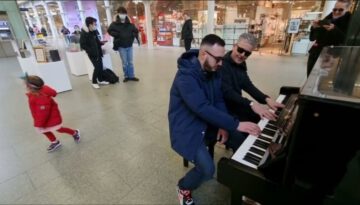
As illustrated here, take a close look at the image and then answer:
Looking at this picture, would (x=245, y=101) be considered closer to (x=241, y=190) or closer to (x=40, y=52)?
(x=241, y=190)

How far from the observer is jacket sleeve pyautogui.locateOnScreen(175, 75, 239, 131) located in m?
1.14

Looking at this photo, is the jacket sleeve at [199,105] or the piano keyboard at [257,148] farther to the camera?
the jacket sleeve at [199,105]

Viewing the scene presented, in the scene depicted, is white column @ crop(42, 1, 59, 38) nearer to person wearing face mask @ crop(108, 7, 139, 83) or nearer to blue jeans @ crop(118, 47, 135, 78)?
person wearing face mask @ crop(108, 7, 139, 83)

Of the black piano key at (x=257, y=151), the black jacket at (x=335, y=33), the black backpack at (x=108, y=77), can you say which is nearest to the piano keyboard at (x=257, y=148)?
the black piano key at (x=257, y=151)

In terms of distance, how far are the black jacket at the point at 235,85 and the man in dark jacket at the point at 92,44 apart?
138 inches

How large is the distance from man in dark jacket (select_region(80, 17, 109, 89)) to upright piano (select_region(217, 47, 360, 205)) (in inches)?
163

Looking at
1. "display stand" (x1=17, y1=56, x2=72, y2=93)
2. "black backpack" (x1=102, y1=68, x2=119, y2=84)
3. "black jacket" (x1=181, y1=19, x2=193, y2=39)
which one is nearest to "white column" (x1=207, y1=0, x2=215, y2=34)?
"black jacket" (x1=181, y1=19, x2=193, y2=39)

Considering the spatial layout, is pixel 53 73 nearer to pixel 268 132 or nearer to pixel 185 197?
pixel 185 197

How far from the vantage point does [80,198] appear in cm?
161

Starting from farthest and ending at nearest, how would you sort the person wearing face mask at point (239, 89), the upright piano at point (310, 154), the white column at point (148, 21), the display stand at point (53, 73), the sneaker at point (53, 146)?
the white column at point (148, 21) → the display stand at point (53, 73) → the sneaker at point (53, 146) → the person wearing face mask at point (239, 89) → the upright piano at point (310, 154)

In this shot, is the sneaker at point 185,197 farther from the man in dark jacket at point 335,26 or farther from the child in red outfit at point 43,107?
the man in dark jacket at point 335,26

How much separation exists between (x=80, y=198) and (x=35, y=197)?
403mm

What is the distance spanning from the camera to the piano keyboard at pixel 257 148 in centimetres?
96

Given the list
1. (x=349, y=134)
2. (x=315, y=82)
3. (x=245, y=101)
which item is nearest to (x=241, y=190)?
(x=349, y=134)
